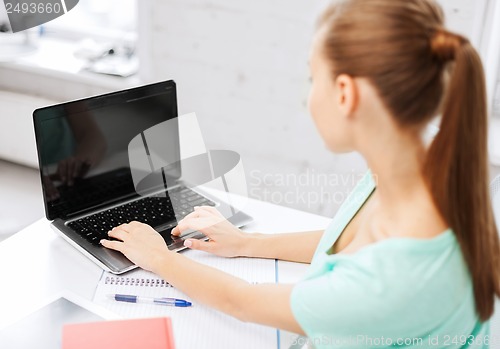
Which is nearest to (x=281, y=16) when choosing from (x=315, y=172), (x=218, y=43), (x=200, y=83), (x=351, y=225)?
(x=218, y=43)

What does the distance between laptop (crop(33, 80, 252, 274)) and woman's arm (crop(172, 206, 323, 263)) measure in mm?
43

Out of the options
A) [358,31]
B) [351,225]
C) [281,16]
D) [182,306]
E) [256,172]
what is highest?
[358,31]

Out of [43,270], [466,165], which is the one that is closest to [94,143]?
[43,270]

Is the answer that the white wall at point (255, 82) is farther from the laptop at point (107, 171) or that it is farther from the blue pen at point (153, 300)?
the blue pen at point (153, 300)

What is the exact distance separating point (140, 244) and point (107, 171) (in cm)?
27

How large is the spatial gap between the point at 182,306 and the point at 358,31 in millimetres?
559

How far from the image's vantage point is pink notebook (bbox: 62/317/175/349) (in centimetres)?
89

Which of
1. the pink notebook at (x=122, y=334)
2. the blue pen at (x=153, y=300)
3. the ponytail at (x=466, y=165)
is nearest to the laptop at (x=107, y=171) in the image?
the blue pen at (x=153, y=300)

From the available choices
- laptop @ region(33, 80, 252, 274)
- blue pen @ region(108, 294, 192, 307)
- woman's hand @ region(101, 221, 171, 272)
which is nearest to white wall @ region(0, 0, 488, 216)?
laptop @ region(33, 80, 252, 274)

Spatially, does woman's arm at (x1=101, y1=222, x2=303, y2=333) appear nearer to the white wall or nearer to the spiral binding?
Result: the spiral binding

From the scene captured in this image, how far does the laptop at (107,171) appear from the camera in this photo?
1230 mm

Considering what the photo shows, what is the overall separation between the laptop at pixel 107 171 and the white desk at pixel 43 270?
0.08 ft

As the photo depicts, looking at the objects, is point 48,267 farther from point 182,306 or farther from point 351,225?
point 351,225

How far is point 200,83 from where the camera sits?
215 cm
